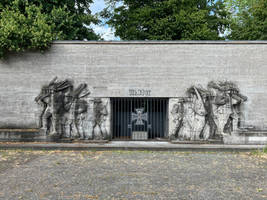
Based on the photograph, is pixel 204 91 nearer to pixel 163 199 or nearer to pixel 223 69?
pixel 223 69

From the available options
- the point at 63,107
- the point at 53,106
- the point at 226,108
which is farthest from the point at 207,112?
the point at 53,106

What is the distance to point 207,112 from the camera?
39.1 feet

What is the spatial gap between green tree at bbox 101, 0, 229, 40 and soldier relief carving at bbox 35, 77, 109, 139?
29.4 ft

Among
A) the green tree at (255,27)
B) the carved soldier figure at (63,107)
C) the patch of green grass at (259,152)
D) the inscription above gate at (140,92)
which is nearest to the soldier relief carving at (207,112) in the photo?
the inscription above gate at (140,92)

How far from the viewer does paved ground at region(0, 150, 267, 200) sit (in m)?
5.20

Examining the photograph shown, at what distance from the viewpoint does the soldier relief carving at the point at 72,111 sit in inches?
473

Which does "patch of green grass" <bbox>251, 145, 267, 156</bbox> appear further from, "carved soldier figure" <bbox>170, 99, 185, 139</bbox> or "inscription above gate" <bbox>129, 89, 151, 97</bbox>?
"inscription above gate" <bbox>129, 89, 151, 97</bbox>

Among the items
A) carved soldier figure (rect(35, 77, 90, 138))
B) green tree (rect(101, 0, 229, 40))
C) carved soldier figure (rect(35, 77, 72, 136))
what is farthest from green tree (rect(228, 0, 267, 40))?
carved soldier figure (rect(35, 77, 72, 136))

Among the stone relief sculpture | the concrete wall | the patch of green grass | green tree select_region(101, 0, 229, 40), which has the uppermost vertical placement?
green tree select_region(101, 0, 229, 40)

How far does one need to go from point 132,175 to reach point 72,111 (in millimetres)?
6502

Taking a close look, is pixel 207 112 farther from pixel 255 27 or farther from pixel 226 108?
pixel 255 27

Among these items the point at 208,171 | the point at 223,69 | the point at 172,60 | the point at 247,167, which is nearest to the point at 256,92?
the point at 223,69

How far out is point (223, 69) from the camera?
12.5m

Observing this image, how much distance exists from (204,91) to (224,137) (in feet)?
7.71
